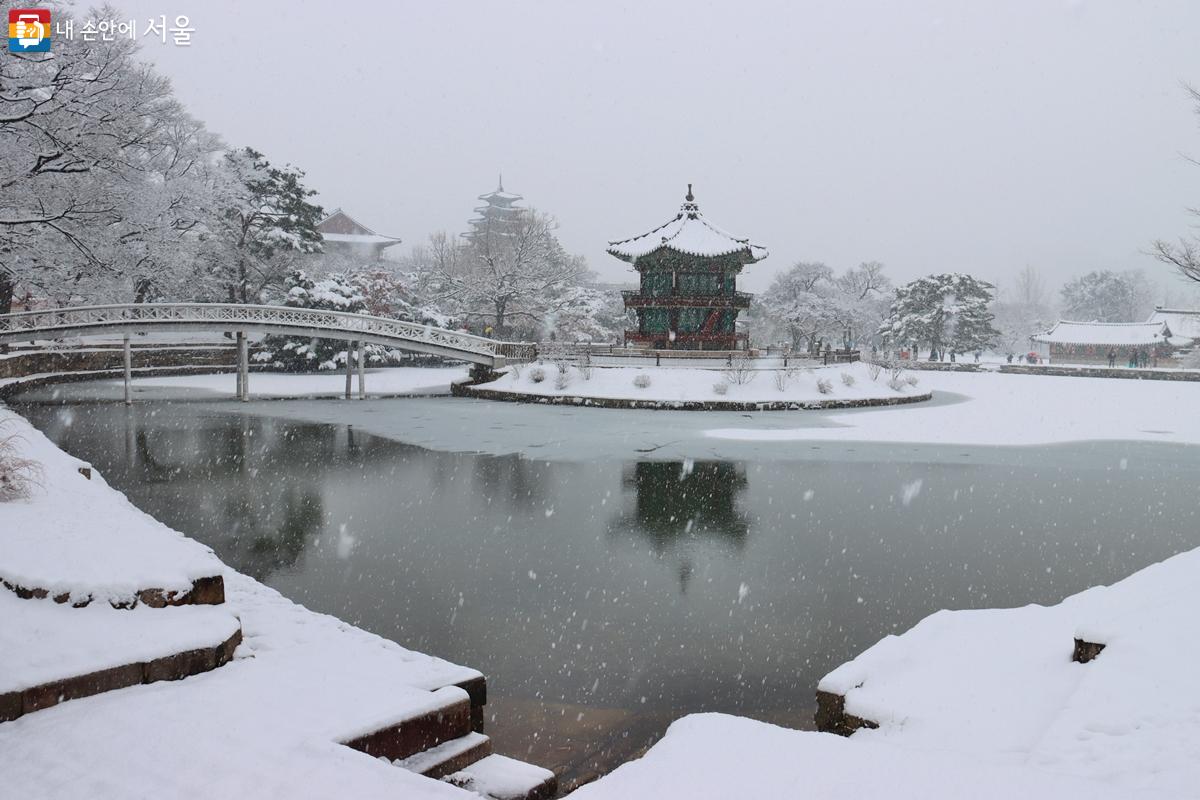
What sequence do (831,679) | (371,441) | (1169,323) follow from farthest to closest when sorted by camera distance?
1. (1169,323)
2. (371,441)
3. (831,679)

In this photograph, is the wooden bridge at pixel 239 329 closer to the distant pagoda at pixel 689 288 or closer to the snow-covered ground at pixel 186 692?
the distant pagoda at pixel 689 288

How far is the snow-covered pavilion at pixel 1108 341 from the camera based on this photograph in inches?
2264

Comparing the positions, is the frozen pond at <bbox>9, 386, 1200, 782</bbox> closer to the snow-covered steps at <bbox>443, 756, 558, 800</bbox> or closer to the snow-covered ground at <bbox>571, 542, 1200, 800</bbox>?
the snow-covered steps at <bbox>443, 756, 558, 800</bbox>

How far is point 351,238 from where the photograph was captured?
254 feet

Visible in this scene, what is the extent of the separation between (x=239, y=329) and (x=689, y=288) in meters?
19.6

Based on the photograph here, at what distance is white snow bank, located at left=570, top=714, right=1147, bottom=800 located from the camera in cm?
317

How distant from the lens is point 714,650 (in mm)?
6488

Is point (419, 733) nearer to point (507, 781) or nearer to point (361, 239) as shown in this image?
point (507, 781)

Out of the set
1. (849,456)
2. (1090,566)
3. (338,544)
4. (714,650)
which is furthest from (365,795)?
(849,456)

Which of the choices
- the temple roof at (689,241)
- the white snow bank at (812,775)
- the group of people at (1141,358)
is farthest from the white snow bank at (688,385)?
the group of people at (1141,358)

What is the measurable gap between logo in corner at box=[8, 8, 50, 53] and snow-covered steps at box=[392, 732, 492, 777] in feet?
72.7

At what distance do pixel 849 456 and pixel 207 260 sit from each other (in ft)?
116

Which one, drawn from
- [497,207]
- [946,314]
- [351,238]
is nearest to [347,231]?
[351,238]

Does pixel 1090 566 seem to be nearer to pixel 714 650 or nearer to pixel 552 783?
pixel 714 650
